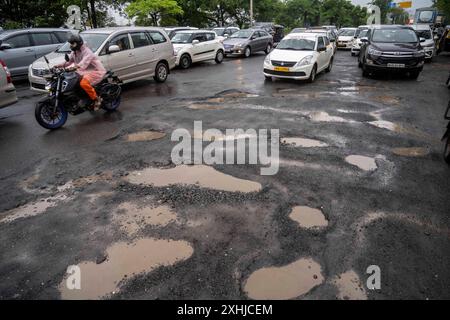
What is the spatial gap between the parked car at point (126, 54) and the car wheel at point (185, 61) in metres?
3.30

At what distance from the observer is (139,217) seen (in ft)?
12.6

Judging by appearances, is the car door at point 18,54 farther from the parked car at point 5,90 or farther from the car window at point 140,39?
the parked car at point 5,90

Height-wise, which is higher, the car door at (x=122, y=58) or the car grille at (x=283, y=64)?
the car door at (x=122, y=58)

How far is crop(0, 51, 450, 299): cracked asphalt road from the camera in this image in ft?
9.53

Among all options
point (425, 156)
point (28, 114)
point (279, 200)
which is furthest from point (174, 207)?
point (28, 114)

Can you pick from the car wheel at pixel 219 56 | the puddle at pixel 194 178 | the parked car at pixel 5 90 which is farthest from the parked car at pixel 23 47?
the puddle at pixel 194 178

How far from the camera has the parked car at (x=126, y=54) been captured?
9578 millimetres

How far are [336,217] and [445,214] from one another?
133cm

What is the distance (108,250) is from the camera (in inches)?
130

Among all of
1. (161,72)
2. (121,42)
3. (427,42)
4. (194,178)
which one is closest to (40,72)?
(121,42)

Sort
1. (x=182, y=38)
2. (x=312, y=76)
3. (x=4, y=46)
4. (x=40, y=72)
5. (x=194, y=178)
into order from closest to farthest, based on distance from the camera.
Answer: (x=194, y=178) < (x=40, y=72) < (x=4, y=46) < (x=312, y=76) < (x=182, y=38)

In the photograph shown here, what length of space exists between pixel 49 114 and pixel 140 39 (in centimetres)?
525

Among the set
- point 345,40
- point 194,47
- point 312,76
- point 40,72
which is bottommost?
point 312,76

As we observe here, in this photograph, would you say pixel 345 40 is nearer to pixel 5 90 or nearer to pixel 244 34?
pixel 244 34
